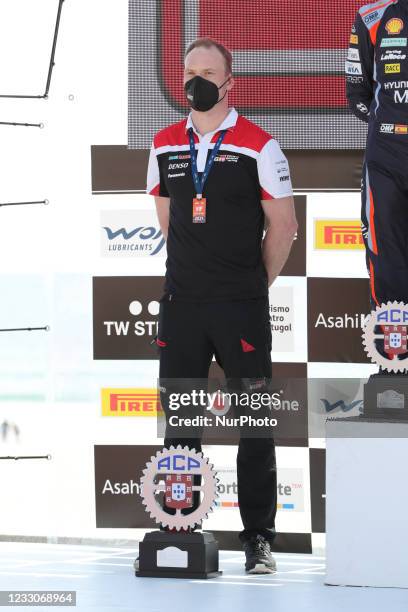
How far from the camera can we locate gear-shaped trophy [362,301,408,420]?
11.6 ft

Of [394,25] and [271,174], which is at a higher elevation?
[394,25]

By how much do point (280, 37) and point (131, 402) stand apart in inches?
61.5

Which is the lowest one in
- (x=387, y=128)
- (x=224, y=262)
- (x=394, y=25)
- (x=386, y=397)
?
(x=386, y=397)

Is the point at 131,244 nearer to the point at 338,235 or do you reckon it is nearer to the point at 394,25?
the point at 338,235

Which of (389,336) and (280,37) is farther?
(280,37)

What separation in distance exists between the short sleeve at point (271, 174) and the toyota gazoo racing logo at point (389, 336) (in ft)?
1.69

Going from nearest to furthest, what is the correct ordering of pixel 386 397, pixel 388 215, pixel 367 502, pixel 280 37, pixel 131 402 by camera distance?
pixel 367 502 < pixel 386 397 < pixel 388 215 < pixel 280 37 < pixel 131 402

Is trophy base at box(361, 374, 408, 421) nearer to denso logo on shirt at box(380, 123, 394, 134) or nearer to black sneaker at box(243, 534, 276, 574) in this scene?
black sneaker at box(243, 534, 276, 574)

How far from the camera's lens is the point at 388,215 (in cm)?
366

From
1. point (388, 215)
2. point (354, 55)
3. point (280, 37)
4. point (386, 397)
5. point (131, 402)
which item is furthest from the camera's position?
point (131, 402)

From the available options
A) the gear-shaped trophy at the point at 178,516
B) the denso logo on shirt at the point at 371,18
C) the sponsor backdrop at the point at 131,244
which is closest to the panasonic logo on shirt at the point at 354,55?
the denso logo on shirt at the point at 371,18

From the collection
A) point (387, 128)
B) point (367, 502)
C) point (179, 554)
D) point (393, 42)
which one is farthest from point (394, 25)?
point (179, 554)

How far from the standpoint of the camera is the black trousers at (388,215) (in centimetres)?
364

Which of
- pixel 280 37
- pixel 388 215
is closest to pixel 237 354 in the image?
pixel 388 215
